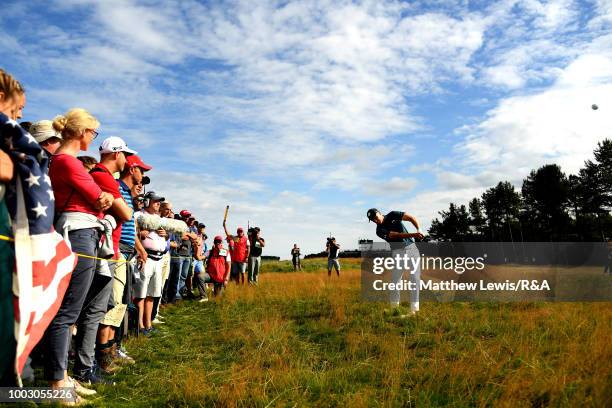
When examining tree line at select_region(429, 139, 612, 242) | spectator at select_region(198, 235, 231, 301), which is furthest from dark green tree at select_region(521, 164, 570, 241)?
spectator at select_region(198, 235, 231, 301)

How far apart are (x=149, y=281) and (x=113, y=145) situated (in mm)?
3189

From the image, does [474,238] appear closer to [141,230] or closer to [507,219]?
[507,219]

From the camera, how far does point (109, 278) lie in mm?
4340

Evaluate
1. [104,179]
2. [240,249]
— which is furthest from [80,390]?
[240,249]

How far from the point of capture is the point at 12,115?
293cm

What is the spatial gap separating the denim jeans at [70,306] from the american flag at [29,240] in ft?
3.16

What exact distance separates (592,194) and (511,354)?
7522 centimetres

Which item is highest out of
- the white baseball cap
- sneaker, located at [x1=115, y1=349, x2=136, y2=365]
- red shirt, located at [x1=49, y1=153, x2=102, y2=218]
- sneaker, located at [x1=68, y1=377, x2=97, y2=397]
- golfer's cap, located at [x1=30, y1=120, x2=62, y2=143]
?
golfer's cap, located at [x1=30, y1=120, x2=62, y2=143]

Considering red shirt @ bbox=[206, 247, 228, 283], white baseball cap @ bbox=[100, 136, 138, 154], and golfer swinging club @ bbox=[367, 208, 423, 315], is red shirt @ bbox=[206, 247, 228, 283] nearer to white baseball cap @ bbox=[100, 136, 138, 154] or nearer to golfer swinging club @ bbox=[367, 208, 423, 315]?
golfer swinging club @ bbox=[367, 208, 423, 315]

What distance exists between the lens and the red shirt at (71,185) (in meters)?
3.72

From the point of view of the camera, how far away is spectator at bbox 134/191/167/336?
269 inches

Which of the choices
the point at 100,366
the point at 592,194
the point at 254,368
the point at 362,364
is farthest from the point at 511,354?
the point at 592,194

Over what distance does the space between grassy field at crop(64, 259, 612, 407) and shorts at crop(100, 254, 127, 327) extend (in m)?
0.56

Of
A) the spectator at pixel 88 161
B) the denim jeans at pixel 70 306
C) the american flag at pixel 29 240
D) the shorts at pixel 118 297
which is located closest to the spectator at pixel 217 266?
the shorts at pixel 118 297
